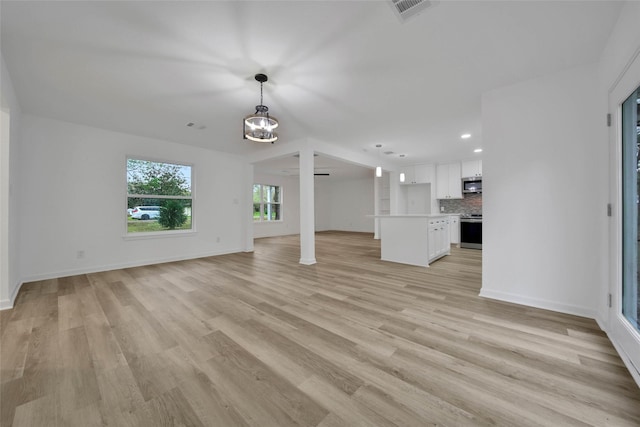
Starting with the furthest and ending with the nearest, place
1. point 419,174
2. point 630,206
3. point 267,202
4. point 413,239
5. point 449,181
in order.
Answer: point 267,202, point 419,174, point 449,181, point 413,239, point 630,206

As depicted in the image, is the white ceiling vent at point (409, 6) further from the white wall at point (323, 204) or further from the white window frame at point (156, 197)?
the white wall at point (323, 204)

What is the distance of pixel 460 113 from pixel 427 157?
327 centimetres

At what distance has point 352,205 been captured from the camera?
11469 millimetres

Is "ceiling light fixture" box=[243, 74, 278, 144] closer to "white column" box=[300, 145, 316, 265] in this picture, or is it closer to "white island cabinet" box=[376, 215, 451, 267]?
"white column" box=[300, 145, 316, 265]

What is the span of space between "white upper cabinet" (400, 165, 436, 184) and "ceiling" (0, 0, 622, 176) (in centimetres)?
401

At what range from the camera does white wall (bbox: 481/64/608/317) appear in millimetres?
2289

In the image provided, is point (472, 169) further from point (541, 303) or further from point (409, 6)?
point (409, 6)

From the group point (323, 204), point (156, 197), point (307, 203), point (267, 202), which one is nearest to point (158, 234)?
point (156, 197)

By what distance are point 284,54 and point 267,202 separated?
7702 millimetres

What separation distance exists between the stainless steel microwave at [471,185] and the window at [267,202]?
661 centimetres

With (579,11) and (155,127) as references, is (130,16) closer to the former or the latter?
(155,127)

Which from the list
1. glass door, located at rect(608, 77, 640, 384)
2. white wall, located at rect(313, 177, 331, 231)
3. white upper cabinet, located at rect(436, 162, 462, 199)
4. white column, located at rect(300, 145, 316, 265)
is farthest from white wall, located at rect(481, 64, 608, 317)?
white wall, located at rect(313, 177, 331, 231)

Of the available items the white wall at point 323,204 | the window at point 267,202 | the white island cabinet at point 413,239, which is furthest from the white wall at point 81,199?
the white wall at point 323,204

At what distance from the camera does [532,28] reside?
1.93 metres
